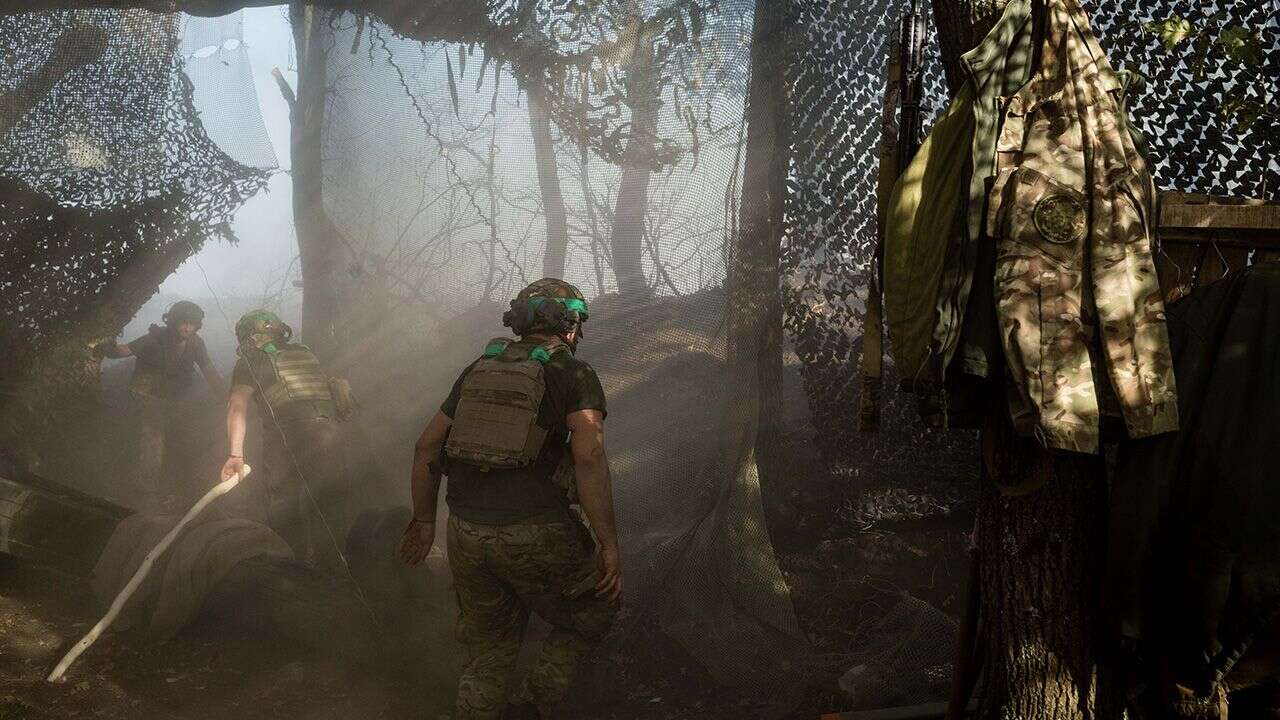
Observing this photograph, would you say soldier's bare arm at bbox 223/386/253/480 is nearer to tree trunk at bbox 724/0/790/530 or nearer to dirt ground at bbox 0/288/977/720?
dirt ground at bbox 0/288/977/720

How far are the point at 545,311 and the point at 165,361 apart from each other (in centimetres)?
466

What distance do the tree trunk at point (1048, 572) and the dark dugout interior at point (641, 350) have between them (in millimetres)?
1118

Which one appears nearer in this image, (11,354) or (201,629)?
(201,629)

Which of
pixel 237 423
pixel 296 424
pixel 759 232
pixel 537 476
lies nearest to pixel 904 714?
pixel 537 476

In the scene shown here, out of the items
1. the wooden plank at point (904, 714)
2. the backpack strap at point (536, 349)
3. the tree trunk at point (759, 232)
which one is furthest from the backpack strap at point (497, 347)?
the wooden plank at point (904, 714)

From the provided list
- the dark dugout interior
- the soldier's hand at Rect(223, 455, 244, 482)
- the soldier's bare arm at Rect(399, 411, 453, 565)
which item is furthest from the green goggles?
the soldier's hand at Rect(223, 455, 244, 482)

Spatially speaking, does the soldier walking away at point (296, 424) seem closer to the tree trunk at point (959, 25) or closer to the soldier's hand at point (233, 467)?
the soldier's hand at point (233, 467)

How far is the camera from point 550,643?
3.61m

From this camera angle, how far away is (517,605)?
3580 mm

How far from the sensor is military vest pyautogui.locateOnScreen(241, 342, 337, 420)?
5.47 m

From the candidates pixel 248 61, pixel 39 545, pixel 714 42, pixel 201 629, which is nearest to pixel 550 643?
pixel 201 629

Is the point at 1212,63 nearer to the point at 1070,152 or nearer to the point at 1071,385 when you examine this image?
the point at 1070,152

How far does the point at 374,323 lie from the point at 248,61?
79.2 inches

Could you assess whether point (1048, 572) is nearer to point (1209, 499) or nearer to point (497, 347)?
point (1209, 499)
